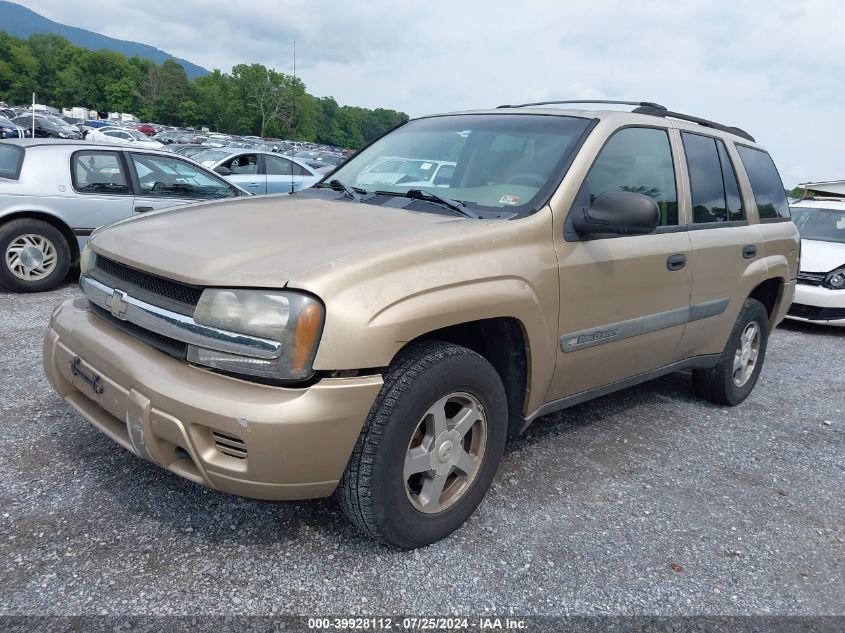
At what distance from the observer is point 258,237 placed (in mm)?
2500

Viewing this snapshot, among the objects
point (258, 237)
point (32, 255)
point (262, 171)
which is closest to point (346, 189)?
point (258, 237)

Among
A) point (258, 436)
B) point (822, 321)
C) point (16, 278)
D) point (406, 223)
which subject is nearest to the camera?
point (258, 436)

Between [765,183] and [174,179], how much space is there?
563 centimetres

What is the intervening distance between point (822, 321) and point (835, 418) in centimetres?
326

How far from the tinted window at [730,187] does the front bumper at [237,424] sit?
2.84m

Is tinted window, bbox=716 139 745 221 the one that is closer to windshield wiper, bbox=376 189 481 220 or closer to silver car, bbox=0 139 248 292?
Result: windshield wiper, bbox=376 189 481 220

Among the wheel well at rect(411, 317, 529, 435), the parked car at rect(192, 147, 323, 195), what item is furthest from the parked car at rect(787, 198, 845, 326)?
the parked car at rect(192, 147, 323, 195)

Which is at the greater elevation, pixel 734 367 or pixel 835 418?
pixel 734 367

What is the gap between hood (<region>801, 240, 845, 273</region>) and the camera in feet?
24.3

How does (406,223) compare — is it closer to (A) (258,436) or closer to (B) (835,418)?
(A) (258,436)

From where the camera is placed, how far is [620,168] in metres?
3.23

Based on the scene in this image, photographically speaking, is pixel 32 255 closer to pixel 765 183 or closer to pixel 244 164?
pixel 244 164

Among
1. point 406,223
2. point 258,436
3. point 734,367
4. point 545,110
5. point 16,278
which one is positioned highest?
point 545,110

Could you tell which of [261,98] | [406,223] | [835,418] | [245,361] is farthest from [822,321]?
[261,98]
